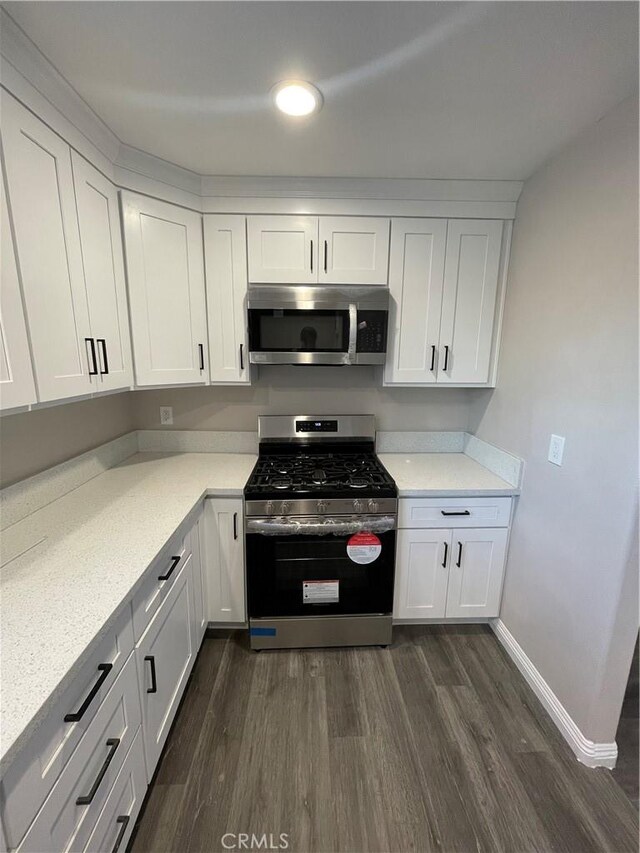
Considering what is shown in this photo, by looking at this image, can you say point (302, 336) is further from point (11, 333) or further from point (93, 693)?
point (93, 693)

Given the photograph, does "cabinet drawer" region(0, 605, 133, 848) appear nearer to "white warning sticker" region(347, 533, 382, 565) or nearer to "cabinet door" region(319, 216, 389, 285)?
"white warning sticker" region(347, 533, 382, 565)

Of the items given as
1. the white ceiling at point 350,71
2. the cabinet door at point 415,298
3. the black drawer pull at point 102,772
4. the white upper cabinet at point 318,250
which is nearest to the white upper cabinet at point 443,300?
the cabinet door at point 415,298

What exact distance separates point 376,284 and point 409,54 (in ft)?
3.26

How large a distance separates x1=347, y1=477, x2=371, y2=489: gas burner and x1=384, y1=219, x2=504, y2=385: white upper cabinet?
24.5 inches

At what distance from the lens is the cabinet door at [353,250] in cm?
194

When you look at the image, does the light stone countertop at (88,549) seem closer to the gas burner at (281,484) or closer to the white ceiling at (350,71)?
the gas burner at (281,484)

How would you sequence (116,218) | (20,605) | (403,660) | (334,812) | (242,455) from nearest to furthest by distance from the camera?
(20,605), (334,812), (116,218), (403,660), (242,455)

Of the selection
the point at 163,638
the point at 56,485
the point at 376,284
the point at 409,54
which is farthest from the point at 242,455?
the point at 409,54

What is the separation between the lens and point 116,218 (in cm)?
162

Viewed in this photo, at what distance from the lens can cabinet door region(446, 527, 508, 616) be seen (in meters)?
1.97

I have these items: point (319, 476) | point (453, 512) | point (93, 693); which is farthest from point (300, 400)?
point (93, 693)

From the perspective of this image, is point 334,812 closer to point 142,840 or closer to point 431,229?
point 142,840

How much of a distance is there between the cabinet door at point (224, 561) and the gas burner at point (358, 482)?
58cm

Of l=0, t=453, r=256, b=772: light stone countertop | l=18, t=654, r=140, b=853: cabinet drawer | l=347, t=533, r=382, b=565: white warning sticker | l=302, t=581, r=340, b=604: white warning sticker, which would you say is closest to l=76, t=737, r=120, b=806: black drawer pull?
l=18, t=654, r=140, b=853: cabinet drawer
